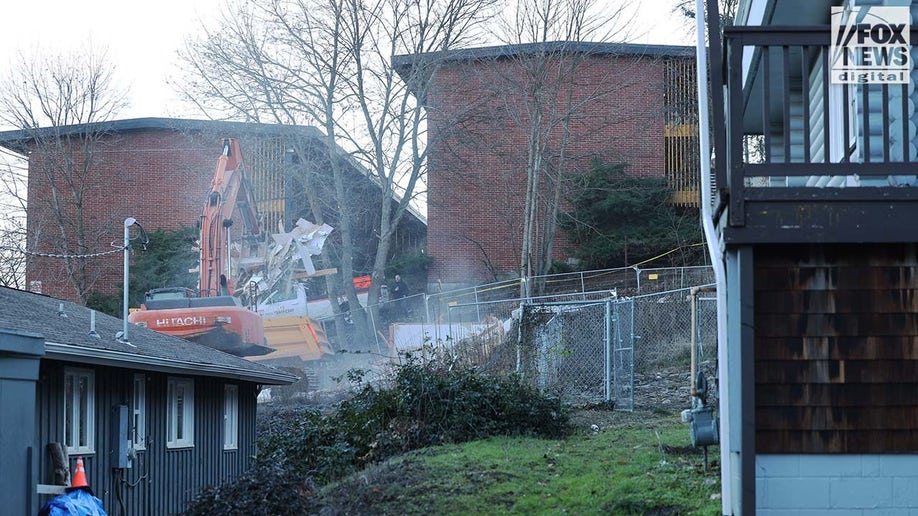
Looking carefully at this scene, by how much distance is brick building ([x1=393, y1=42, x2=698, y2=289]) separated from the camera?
3534 centimetres

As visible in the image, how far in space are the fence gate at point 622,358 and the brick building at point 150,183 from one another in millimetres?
17887

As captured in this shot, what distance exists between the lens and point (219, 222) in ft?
91.5

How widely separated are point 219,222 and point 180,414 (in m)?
11.7

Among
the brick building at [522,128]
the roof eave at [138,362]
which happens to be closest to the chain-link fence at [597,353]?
the roof eave at [138,362]

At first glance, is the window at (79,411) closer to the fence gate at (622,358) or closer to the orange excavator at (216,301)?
the fence gate at (622,358)

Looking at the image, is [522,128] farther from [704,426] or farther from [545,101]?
[704,426]

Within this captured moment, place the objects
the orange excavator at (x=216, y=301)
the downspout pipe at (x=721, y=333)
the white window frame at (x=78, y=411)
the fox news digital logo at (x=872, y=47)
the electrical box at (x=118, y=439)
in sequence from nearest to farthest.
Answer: the downspout pipe at (x=721, y=333)
the fox news digital logo at (x=872, y=47)
the white window frame at (x=78, y=411)
the electrical box at (x=118, y=439)
the orange excavator at (x=216, y=301)

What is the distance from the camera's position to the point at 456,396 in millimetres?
15883

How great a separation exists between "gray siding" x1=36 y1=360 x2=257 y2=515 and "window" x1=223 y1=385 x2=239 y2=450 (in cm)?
18

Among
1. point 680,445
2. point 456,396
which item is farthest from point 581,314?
point 680,445

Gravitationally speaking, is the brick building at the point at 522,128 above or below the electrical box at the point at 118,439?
above

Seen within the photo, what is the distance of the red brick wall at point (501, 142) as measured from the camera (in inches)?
1415

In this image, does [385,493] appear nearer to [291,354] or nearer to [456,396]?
[456,396]

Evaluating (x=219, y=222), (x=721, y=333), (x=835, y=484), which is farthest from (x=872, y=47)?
(x=219, y=222)
